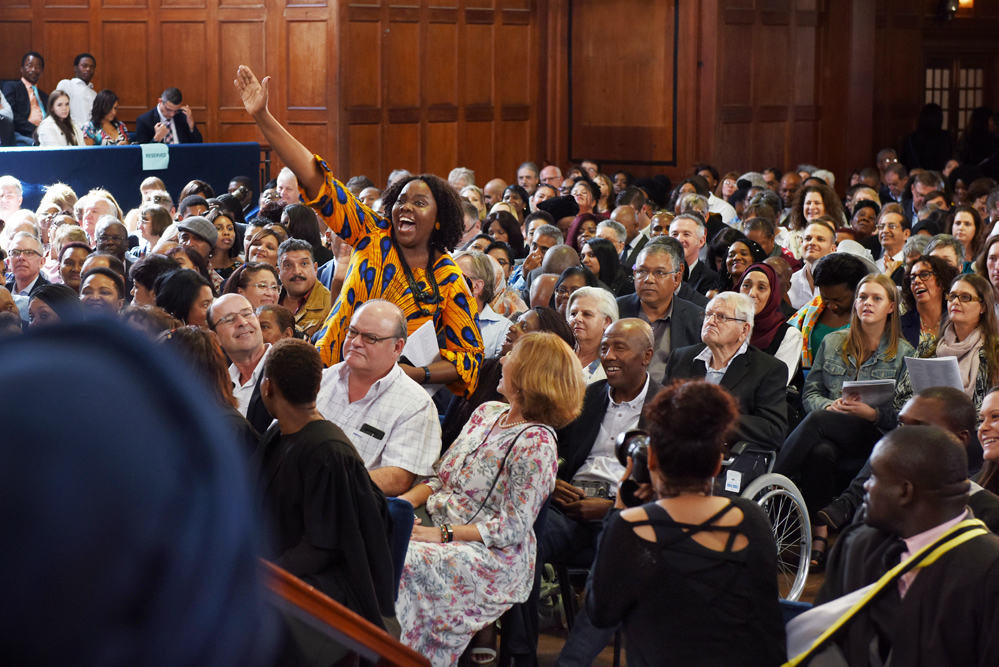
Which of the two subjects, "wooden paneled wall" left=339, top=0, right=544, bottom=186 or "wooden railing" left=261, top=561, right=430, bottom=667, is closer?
"wooden railing" left=261, top=561, right=430, bottom=667

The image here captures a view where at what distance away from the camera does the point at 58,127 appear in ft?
36.3

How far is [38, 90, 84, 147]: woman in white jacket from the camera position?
10977 millimetres

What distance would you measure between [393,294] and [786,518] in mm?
1646

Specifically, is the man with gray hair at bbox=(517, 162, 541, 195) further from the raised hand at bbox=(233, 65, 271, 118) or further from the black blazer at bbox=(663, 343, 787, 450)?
the raised hand at bbox=(233, 65, 271, 118)

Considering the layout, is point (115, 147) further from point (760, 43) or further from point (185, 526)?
point (185, 526)

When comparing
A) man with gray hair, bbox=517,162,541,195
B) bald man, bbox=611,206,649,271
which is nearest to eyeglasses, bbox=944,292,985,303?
bald man, bbox=611,206,649,271

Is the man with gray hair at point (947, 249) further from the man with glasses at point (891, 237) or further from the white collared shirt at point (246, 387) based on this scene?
the white collared shirt at point (246, 387)

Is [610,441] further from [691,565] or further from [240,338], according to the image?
[691,565]

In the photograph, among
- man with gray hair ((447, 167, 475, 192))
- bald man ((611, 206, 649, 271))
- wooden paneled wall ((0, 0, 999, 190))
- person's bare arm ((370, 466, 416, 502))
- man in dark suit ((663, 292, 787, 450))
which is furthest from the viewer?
wooden paneled wall ((0, 0, 999, 190))

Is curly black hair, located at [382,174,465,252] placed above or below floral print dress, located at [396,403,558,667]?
above

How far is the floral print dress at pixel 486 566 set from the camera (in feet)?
10.3

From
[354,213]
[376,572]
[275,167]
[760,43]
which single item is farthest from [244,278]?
[760,43]

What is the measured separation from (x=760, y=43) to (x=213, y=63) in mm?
7221

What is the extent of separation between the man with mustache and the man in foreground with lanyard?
3.54m
